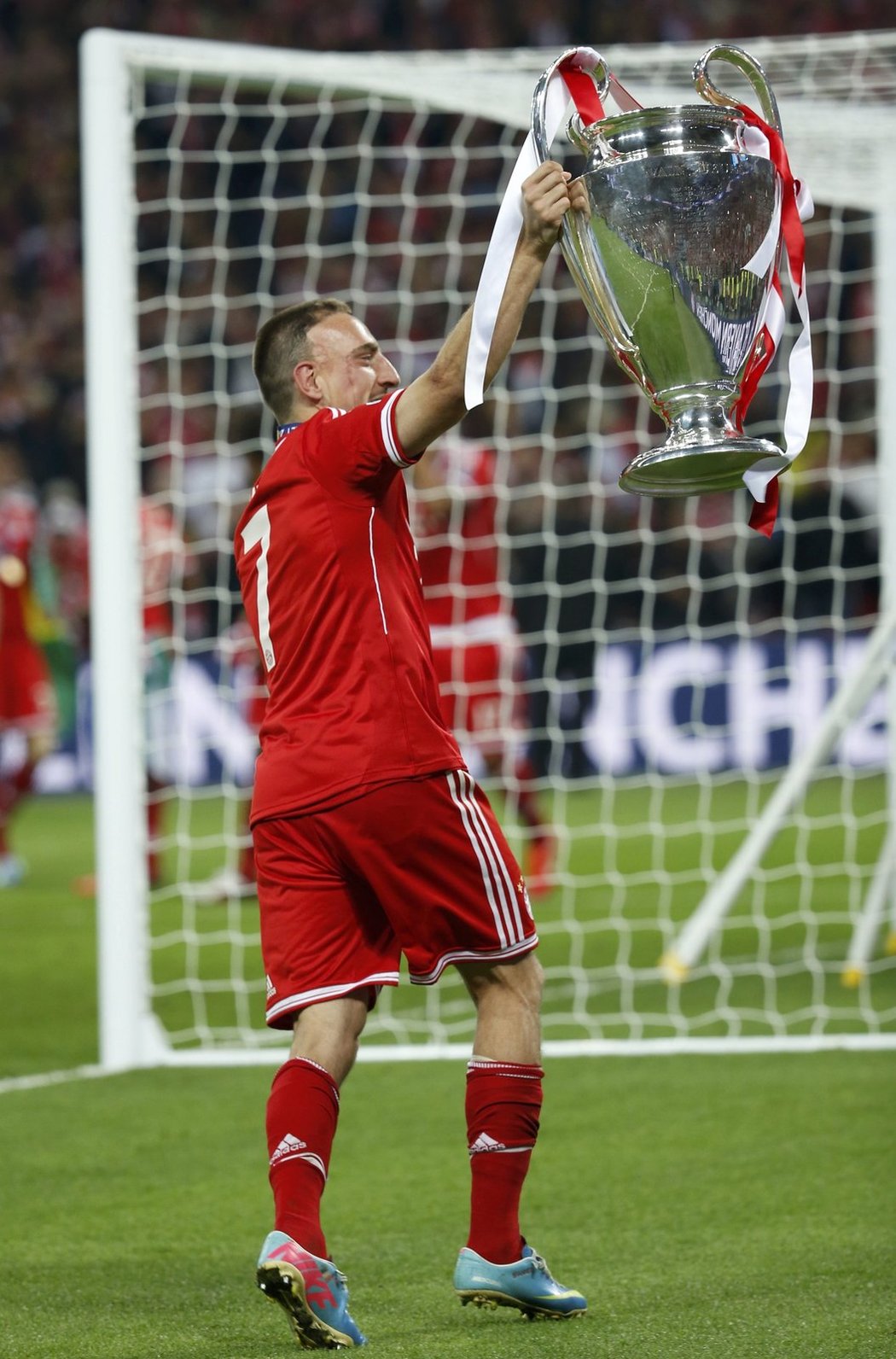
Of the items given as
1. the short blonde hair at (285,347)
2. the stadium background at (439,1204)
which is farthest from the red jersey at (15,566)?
the short blonde hair at (285,347)

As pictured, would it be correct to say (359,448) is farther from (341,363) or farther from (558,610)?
(558,610)

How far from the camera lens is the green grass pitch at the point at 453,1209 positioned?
2.70 metres

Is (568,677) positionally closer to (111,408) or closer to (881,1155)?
(111,408)

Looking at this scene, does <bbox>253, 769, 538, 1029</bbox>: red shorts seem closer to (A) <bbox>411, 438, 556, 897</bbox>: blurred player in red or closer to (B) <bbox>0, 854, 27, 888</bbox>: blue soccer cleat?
(A) <bbox>411, 438, 556, 897</bbox>: blurred player in red

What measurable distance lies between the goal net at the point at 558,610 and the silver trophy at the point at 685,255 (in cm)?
247

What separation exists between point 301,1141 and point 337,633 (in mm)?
731

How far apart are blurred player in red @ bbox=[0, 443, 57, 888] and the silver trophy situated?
708 centimetres

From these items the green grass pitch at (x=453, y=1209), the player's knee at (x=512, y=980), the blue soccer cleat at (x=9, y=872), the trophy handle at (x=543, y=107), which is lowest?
the green grass pitch at (x=453, y=1209)

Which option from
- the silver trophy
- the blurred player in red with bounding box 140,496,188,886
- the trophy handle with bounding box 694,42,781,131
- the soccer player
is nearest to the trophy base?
the silver trophy

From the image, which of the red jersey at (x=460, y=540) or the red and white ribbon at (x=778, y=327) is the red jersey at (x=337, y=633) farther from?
the red jersey at (x=460, y=540)

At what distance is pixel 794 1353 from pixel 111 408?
129 inches

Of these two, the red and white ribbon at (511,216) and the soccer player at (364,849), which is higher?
the red and white ribbon at (511,216)

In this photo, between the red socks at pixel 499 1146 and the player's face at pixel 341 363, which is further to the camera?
the player's face at pixel 341 363

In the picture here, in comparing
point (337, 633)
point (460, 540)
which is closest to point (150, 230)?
point (460, 540)
